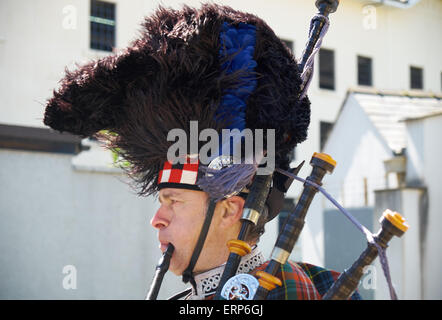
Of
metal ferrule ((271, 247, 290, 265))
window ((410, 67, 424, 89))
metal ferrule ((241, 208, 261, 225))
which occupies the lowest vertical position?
metal ferrule ((271, 247, 290, 265))

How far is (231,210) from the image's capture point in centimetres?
218

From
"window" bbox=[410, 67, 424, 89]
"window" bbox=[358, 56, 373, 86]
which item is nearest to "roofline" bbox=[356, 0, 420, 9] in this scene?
"window" bbox=[358, 56, 373, 86]

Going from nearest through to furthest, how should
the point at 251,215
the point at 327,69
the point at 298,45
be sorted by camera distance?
the point at 251,215 < the point at 298,45 < the point at 327,69

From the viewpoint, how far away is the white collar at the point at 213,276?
2196 millimetres

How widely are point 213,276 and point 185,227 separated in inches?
8.8

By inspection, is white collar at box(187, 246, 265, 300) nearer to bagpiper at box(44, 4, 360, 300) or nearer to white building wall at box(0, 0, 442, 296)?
bagpiper at box(44, 4, 360, 300)

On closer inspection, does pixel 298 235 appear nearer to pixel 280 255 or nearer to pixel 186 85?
pixel 280 255

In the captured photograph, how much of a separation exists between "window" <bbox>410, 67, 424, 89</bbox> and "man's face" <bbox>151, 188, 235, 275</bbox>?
16724 mm

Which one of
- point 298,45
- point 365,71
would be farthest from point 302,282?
point 365,71

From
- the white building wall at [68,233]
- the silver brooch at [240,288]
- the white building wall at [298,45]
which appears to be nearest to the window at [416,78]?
the white building wall at [298,45]

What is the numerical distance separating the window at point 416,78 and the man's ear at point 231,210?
1668 cm

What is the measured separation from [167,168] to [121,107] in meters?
0.29

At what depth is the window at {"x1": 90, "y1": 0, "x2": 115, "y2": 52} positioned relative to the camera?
13.1 m

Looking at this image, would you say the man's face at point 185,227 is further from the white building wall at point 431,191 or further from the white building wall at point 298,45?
the white building wall at point 298,45
